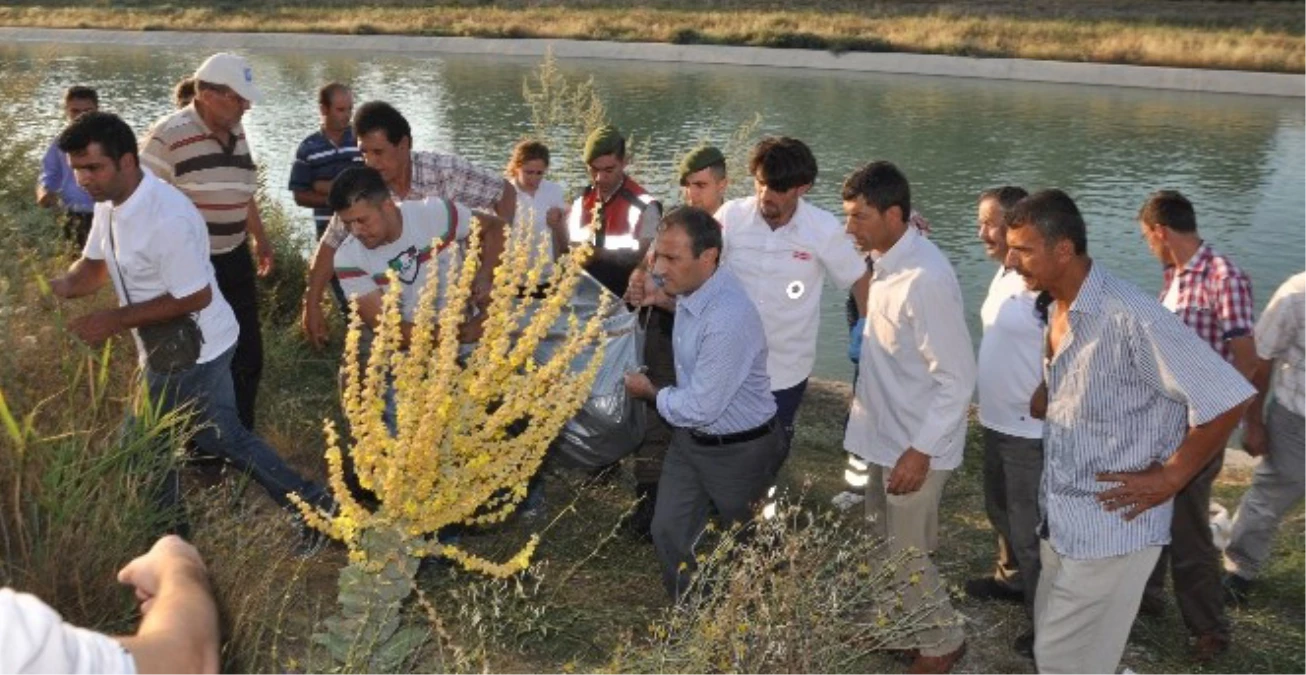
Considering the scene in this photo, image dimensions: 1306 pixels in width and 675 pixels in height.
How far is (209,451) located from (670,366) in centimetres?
188

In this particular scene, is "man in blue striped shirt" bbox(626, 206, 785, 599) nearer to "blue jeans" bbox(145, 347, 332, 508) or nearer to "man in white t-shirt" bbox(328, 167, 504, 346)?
"man in white t-shirt" bbox(328, 167, 504, 346)

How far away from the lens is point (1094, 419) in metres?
3.31

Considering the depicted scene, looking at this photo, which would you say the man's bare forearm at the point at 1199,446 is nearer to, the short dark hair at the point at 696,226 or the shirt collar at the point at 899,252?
the shirt collar at the point at 899,252

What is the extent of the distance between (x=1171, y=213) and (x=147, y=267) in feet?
11.5

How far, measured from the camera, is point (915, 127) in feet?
77.4

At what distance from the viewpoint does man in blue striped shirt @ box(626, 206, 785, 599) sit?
3889 millimetres

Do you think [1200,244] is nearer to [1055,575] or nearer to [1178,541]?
[1178,541]

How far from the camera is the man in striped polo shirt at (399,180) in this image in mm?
5082

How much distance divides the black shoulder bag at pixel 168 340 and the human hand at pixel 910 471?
2.37 metres

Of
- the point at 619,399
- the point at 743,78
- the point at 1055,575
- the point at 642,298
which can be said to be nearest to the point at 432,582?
the point at 619,399

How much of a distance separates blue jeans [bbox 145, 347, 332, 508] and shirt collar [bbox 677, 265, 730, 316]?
4.97 ft

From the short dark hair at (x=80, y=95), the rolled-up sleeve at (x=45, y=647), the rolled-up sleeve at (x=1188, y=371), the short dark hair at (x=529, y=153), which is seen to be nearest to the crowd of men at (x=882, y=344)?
the rolled-up sleeve at (x=1188, y=371)

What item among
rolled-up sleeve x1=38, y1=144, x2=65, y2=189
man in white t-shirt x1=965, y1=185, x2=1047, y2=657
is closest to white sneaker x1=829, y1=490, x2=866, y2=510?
man in white t-shirt x1=965, y1=185, x2=1047, y2=657

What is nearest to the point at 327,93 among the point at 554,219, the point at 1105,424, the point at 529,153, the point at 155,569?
the point at 529,153
